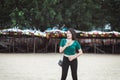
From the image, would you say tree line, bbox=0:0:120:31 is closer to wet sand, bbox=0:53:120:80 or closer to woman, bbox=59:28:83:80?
wet sand, bbox=0:53:120:80

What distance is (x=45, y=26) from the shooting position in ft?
138

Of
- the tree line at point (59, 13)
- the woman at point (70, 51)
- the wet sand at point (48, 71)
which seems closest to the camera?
the woman at point (70, 51)

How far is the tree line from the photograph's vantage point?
132 ft

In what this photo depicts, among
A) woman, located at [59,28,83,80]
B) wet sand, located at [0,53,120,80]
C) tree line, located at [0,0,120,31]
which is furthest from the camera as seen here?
tree line, located at [0,0,120,31]

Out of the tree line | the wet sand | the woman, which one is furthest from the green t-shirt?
the tree line

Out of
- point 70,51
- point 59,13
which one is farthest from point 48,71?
point 59,13

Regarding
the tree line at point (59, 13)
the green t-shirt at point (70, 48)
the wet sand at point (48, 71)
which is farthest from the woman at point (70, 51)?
the tree line at point (59, 13)

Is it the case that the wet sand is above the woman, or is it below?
below

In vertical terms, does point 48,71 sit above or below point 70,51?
below

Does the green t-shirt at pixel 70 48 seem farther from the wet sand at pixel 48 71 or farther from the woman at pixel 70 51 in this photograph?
the wet sand at pixel 48 71

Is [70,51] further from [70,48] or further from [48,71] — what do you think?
[48,71]

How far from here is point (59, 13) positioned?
134 feet

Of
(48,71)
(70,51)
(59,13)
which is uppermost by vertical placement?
(59,13)

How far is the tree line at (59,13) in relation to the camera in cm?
4031
